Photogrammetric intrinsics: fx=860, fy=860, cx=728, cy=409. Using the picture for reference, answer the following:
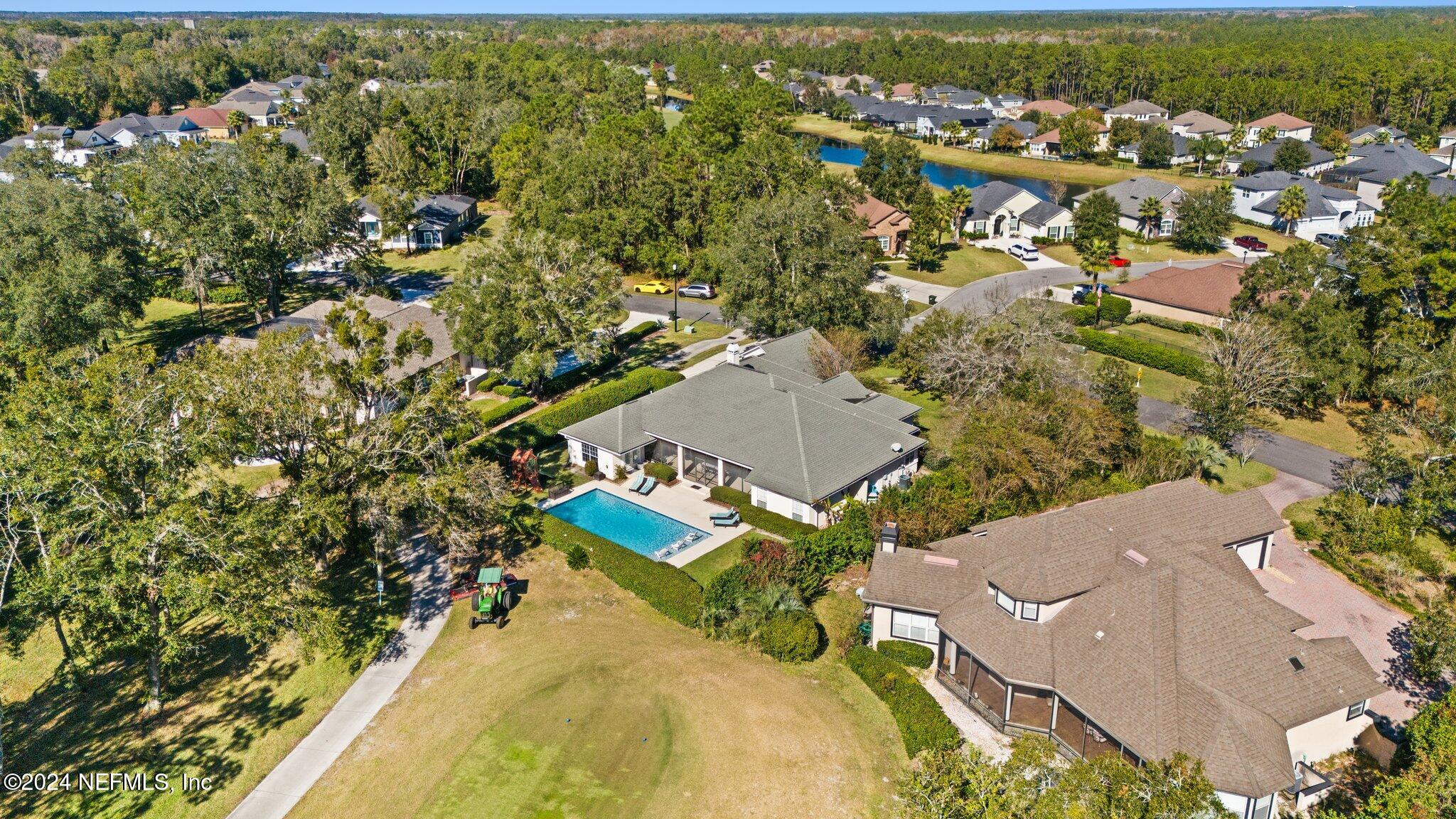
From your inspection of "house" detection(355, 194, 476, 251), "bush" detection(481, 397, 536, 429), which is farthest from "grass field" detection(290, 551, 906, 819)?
"house" detection(355, 194, 476, 251)

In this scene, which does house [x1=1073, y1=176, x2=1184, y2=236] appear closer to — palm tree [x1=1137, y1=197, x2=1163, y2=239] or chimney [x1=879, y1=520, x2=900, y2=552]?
palm tree [x1=1137, y1=197, x2=1163, y2=239]

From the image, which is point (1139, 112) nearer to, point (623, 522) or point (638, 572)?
point (623, 522)

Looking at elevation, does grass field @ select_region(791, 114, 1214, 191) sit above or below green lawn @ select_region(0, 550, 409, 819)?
above

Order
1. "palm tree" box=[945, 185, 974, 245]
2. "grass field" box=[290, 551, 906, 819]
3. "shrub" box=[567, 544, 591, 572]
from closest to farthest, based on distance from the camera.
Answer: "grass field" box=[290, 551, 906, 819] → "shrub" box=[567, 544, 591, 572] → "palm tree" box=[945, 185, 974, 245]

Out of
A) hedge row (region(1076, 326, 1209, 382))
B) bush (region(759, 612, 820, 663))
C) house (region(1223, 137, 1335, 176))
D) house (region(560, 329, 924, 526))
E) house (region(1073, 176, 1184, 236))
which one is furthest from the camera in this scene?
house (region(1223, 137, 1335, 176))

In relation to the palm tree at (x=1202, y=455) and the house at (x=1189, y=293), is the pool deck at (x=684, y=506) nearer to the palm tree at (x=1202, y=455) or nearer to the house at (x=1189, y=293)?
the palm tree at (x=1202, y=455)

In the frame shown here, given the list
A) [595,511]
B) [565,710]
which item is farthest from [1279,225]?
[565,710]
